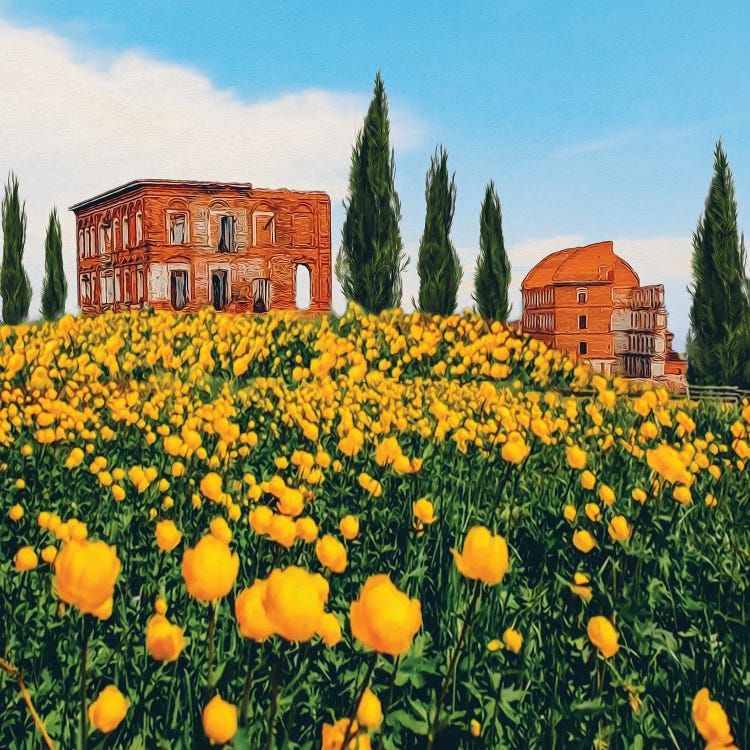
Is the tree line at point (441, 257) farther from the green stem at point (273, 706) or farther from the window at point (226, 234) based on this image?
the green stem at point (273, 706)

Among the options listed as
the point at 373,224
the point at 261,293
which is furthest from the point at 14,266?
the point at 373,224

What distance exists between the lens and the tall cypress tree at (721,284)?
2288 cm

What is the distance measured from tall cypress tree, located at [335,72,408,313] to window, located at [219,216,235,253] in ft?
34.0

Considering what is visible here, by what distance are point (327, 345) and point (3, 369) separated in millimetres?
4637

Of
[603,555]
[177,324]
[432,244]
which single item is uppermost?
[432,244]

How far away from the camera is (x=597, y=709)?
2189 mm

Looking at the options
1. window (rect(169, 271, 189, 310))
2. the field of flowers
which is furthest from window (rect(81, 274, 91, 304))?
the field of flowers

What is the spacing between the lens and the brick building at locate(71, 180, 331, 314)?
105 feet

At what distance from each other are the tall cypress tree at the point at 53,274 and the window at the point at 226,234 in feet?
22.1

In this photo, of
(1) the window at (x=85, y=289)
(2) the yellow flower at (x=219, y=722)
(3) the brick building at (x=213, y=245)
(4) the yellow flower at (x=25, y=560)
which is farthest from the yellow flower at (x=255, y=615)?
(1) the window at (x=85, y=289)

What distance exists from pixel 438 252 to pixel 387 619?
81.6 ft

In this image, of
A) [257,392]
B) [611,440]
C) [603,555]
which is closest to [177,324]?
[257,392]

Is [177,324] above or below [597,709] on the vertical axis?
above

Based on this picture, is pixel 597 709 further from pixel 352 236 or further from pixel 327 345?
pixel 352 236
